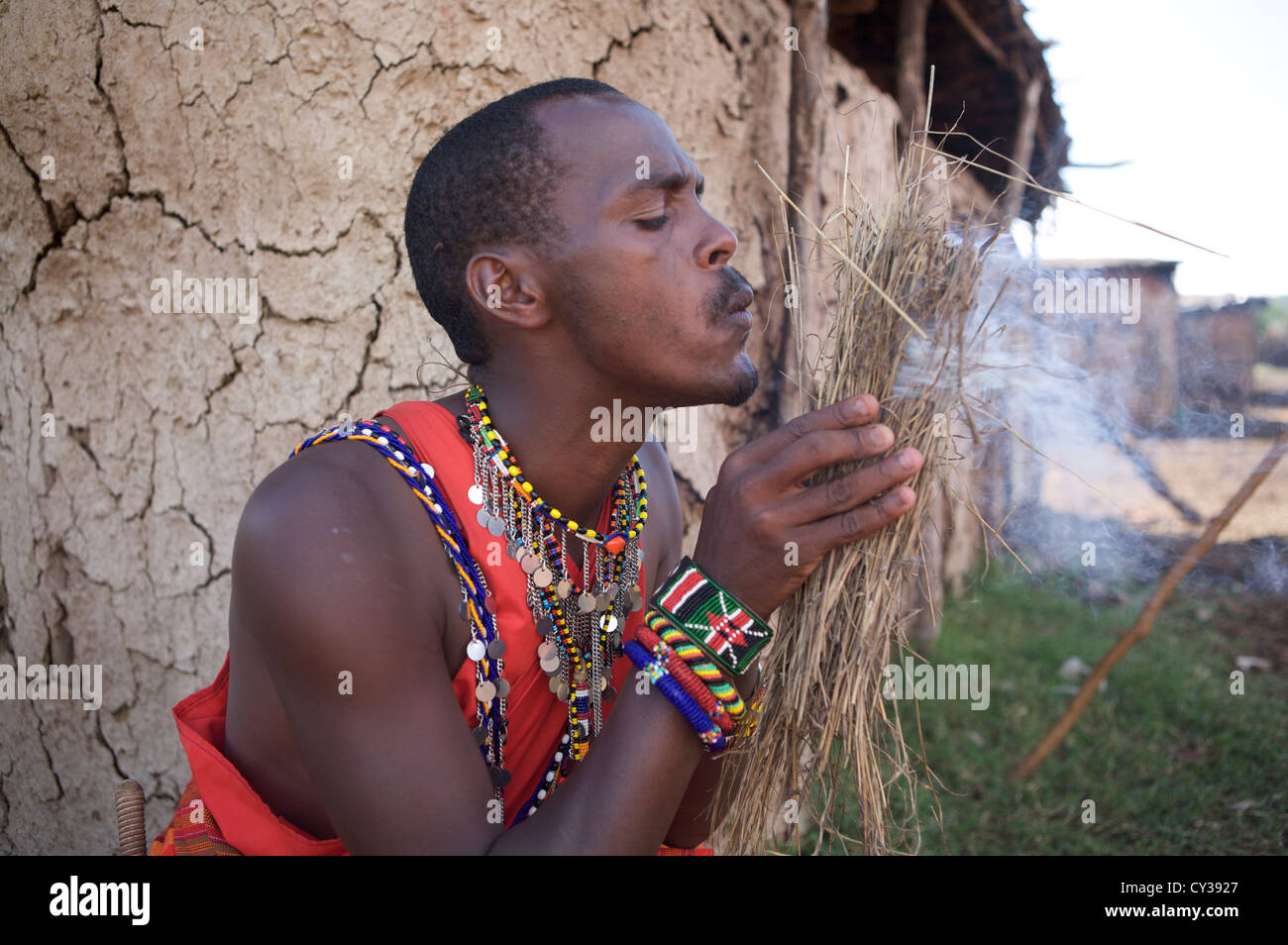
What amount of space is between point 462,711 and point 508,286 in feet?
2.81

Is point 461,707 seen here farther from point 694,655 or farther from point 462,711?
point 694,655

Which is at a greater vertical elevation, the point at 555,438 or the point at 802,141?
the point at 802,141

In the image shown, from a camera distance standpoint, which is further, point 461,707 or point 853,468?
point 461,707

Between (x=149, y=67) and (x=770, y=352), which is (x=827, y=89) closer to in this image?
(x=770, y=352)

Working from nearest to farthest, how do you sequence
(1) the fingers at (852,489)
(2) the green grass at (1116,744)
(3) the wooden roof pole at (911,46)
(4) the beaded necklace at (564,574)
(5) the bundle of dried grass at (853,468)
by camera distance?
(1) the fingers at (852,489), (5) the bundle of dried grass at (853,468), (4) the beaded necklace at (564,574), (2) the green grass at (1116,744), (3) the wooden roof pole at (911,46)

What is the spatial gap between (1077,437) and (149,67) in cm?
281

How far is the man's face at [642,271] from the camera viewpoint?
5.79ft

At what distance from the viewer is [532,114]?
6.07 feet

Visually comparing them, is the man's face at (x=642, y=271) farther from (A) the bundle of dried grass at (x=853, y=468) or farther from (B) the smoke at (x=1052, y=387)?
(B) the smoke at (x=1052, y=387)

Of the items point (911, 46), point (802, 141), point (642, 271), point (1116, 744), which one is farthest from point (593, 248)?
point (911, 46)

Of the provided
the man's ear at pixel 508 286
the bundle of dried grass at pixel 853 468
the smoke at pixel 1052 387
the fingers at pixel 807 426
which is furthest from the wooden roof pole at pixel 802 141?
the fingers at pixel 807 426

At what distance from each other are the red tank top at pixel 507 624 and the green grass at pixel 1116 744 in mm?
821

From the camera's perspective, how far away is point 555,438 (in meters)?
1.95
